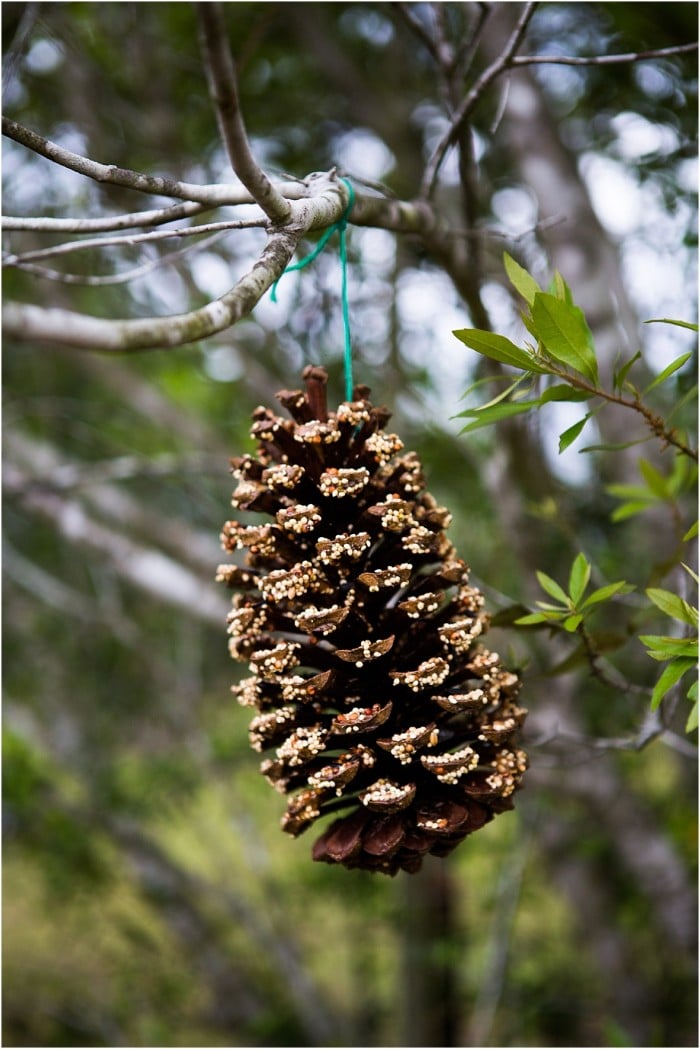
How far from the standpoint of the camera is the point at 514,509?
68.5 inches

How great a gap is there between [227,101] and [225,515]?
2.33 meters

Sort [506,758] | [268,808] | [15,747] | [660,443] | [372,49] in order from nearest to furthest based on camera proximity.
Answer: [506,758] → [660,443] → [372,49] → [15,747] → [268,808]

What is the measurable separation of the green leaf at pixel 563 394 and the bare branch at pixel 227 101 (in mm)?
323

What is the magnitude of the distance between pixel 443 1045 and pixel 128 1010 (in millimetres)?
1230

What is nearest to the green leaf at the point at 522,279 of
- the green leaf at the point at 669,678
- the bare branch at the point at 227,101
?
the bare branch at the point at 227,101

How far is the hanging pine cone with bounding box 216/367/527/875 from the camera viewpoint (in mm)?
787

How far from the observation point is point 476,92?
3.18ft

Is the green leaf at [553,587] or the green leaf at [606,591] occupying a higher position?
the green leaf at [553,587]

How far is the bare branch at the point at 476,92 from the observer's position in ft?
2.96

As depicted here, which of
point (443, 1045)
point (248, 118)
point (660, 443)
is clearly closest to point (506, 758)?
point (660, 443)

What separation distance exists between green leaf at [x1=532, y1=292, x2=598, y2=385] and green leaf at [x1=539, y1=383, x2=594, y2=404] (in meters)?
0.03

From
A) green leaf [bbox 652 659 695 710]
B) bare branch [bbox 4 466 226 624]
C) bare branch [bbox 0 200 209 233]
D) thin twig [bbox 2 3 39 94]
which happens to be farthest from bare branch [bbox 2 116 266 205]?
bare branch [bbox 4 466 226 624]

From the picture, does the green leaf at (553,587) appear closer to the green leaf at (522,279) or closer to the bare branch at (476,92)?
the green leaf at (522,279)

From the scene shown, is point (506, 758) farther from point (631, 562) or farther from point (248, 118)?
point (248, 118)
